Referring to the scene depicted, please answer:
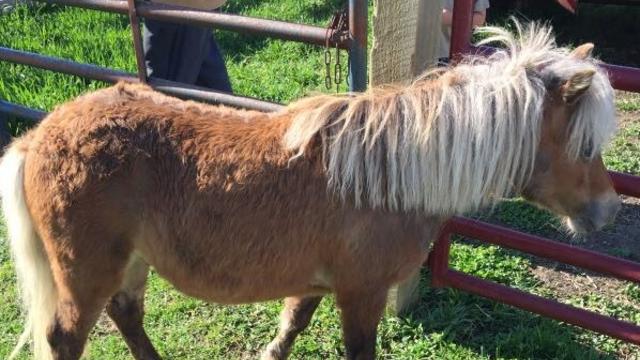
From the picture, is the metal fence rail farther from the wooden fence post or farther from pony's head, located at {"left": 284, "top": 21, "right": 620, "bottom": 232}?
pony's head, located at {"left": 284, "top": 21, "right": 620, "bottom": 232}

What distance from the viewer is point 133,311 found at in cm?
274

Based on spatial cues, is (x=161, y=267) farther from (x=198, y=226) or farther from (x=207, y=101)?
(x=207, y=101)

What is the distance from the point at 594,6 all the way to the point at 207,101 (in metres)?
5.00

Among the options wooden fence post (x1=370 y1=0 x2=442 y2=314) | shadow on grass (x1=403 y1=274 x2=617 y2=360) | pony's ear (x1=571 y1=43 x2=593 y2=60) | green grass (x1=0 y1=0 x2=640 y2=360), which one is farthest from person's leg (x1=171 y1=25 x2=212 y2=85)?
pony's ear (x1=571 y1=43 x2=593 y2=60)

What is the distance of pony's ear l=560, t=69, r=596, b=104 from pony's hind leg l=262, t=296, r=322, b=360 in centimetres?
130

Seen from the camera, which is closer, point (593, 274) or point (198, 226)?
point (198, 226)

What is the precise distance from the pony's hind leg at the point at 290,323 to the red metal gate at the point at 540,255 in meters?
0.65

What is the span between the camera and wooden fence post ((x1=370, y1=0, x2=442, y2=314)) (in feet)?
8.07

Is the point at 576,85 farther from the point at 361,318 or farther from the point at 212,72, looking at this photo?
the point at 212,72

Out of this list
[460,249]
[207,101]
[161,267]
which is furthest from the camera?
[460,249]

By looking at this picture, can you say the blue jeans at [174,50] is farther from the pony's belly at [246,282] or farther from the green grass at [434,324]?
the pony's belly at [246,282]

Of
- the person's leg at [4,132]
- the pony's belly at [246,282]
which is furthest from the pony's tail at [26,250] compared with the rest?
the person's leg at [4,132]

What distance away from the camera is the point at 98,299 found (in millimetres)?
2348

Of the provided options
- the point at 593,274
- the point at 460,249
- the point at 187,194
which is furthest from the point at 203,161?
the point at 593,274
